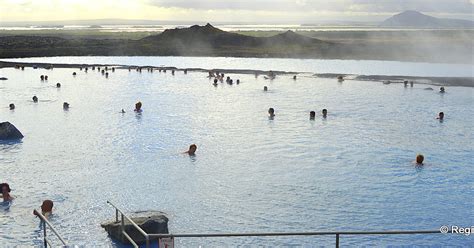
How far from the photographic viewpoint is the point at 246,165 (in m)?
17.2

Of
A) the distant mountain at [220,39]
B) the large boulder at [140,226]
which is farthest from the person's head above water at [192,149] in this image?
the distant mountain at [220,39]

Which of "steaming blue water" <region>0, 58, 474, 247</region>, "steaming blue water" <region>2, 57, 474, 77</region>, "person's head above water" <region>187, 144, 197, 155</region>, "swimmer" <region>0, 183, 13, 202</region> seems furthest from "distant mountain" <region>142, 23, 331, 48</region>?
"swimmer" <region>0, 183, 13, 202</region>

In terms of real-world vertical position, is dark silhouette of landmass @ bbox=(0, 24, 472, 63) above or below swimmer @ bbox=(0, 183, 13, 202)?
above

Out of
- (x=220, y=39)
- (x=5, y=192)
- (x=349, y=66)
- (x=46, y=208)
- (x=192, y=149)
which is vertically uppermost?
(x=220, y=39)

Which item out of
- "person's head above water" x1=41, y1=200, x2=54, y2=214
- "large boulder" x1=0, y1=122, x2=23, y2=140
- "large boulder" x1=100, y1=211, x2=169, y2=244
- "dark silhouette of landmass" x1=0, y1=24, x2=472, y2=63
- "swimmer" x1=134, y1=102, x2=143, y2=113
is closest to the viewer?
"large boulder" x1=100, y1=211, x2=169, y2=244

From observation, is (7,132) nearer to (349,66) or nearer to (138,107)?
(138,107)

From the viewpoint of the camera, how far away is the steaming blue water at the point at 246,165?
488 inches

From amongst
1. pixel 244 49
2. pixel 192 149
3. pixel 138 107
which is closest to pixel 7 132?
pixel 192 149

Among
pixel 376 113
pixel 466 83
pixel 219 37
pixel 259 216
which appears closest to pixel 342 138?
pixel 376 113

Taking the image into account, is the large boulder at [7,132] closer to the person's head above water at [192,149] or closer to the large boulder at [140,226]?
the person's head above water at [192,149]

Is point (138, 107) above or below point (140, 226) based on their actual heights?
above

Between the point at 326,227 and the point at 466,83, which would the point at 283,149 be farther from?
the point at 466,83

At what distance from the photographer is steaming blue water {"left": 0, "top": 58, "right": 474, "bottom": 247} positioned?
12.4 metres

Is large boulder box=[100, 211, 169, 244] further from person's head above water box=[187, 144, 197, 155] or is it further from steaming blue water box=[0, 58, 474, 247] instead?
person's head above water box=[187, 144, 197, 155]
